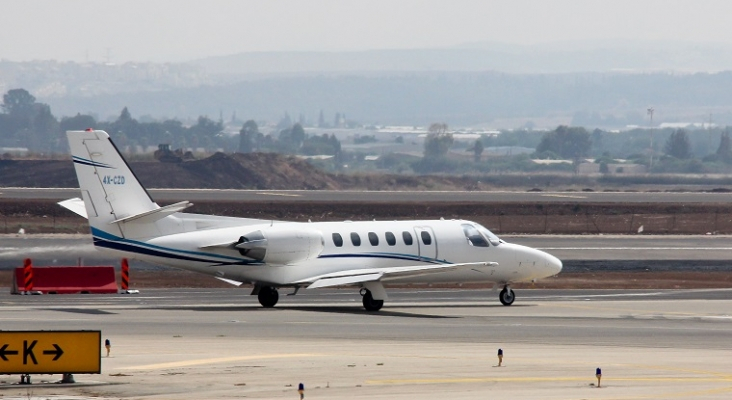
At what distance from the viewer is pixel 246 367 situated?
25.5 metres

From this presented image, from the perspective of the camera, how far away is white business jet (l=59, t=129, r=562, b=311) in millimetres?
37469

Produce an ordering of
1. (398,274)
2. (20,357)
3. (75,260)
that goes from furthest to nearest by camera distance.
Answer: (75,260), (398,274), (20,357)

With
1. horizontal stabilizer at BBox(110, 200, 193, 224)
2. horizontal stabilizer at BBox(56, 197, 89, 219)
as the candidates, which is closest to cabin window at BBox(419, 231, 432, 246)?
horizontal stabilizer at BBox(110, 200, 193, 224)

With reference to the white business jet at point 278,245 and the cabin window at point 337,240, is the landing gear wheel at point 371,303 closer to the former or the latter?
the white business jet at point 278,245

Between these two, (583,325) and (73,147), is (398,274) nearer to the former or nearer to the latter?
(583,325)

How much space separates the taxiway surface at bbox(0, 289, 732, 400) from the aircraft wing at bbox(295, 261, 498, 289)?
956 mm

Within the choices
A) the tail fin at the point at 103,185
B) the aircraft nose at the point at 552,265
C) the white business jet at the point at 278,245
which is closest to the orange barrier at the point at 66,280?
the white business jet at the point at 278,245

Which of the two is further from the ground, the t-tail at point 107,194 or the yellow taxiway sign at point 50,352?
the t-tail at point 107,194

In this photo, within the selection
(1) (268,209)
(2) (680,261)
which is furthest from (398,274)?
(1) (268,209)

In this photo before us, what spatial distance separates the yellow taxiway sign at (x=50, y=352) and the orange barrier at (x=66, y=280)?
2063 cm

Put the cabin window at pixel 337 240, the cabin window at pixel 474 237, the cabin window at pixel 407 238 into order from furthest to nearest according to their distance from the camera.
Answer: the cabin window at pixel 474 237
the cabin window at pixel 407 238
the cabin window at pixel 337 240

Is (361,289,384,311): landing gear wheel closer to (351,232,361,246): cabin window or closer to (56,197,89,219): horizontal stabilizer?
(351,232,361,246): cabin window

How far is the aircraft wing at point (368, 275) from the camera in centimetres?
3897

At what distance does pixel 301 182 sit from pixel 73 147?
3944 inches
